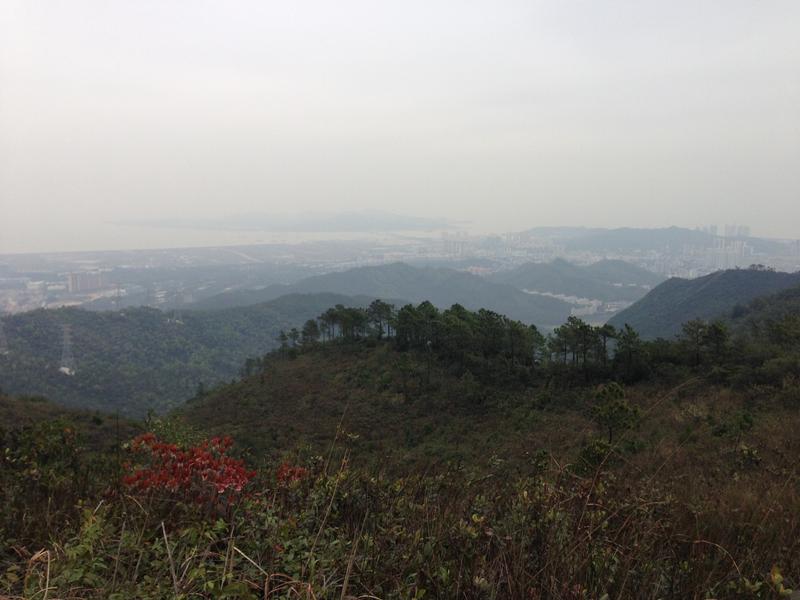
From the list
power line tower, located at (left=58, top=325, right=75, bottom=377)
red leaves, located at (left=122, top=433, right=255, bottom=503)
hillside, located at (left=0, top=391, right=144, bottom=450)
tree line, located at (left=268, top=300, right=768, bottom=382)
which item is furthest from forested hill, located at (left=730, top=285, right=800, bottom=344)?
power line tower, located at (left=58, top=325, right=75, bottom=377)

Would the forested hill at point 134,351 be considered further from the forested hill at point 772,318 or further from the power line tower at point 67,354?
the forested hill at point 772,318

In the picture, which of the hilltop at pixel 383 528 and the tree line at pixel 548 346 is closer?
the hilltop at pixel 383 528

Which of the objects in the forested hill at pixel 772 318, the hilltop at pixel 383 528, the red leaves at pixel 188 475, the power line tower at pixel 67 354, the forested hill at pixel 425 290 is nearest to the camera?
the hilltop at pixel 383 528

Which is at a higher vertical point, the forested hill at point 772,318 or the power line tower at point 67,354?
the forested hill at point 772,318

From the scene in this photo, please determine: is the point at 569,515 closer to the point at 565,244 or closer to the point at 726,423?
the point at 726,423

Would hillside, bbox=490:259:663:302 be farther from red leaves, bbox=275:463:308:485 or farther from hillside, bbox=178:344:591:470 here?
red leaves, bbox=275:463:308:485

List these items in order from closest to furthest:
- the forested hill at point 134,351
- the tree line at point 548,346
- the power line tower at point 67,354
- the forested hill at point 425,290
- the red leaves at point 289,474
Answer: the red leaves at point 289,474, the tree line at point 548,346, the forested hill at point 134,351, the power line tower at point 67,354, the forested hill at point 425,290

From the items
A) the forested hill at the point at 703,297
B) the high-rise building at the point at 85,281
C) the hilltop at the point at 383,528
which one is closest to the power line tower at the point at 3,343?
the high-rise building at the point at 85,281
